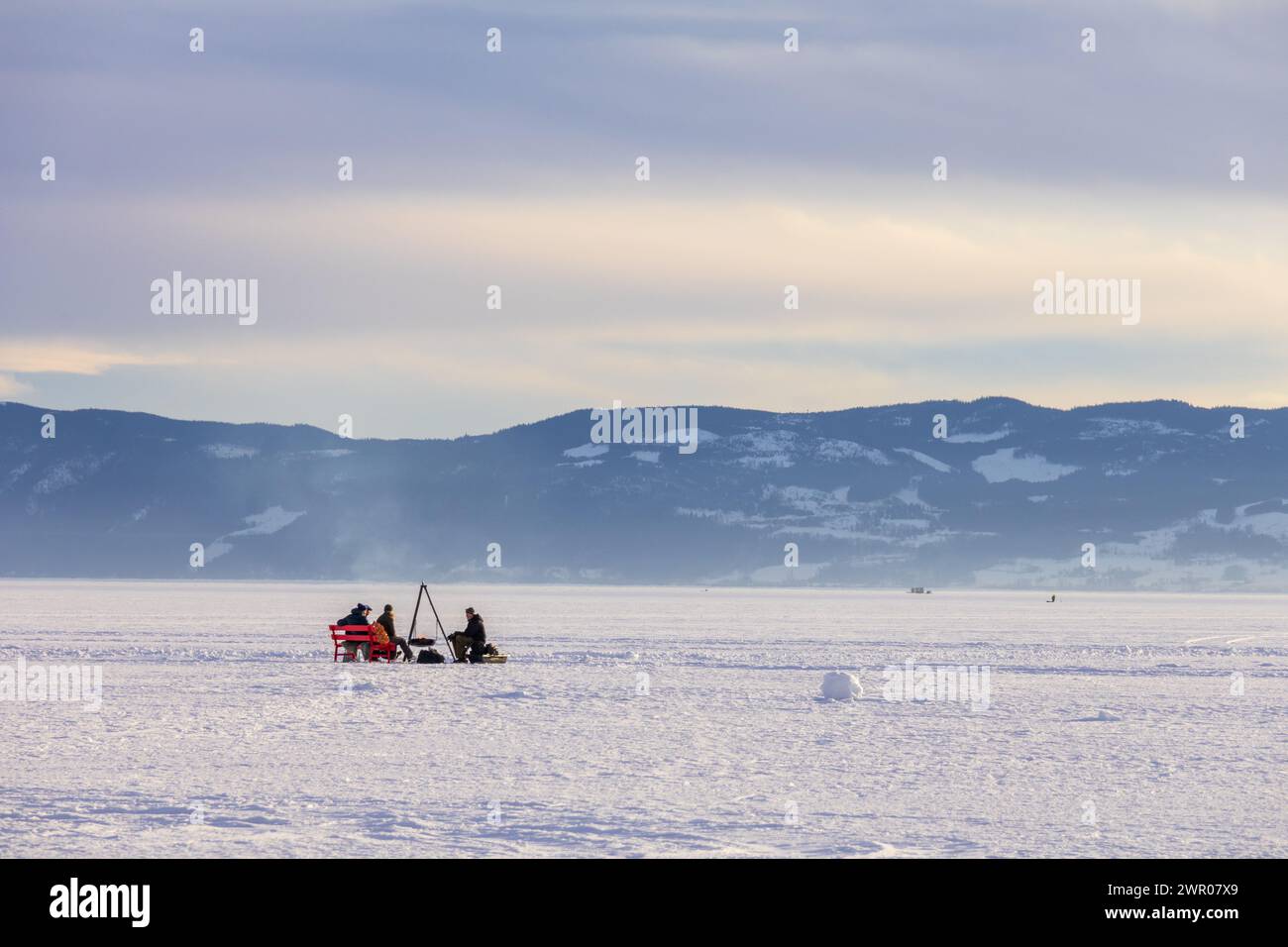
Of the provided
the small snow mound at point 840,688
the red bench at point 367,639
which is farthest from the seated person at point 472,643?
the small snow mound at point 840,688

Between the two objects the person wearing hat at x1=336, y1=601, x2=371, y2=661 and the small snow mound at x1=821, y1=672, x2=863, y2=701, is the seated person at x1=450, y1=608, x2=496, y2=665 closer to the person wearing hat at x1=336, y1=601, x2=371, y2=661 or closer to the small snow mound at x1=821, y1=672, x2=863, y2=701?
the person wearing hat at x1=336, y1=601, x2=371, y2=661

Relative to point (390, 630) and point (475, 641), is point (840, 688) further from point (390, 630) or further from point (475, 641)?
point (390, 630)

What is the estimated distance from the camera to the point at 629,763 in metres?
18.4

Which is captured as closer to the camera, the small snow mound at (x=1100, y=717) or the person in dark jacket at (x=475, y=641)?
the small snow mound at (x=1100, y=717)

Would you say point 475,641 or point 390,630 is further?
point 390,630

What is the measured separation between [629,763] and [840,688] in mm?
8766

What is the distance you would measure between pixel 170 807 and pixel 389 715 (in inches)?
333

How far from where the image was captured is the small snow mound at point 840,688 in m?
26.5

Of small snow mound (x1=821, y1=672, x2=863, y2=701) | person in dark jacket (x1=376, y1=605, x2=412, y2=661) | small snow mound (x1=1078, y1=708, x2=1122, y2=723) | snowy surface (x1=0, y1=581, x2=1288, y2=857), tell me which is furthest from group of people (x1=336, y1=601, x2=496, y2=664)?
small snow mound (x1=1078, y1=708, x2=1122, y2=723)

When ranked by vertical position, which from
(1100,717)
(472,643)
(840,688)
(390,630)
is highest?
(390,630)

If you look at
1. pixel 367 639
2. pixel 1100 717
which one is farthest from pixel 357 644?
pixel 1100 717

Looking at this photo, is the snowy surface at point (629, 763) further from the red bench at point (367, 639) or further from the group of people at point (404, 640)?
the red bench at point (367, 639)

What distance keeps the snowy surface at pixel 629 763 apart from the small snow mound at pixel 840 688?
8.6 inches
